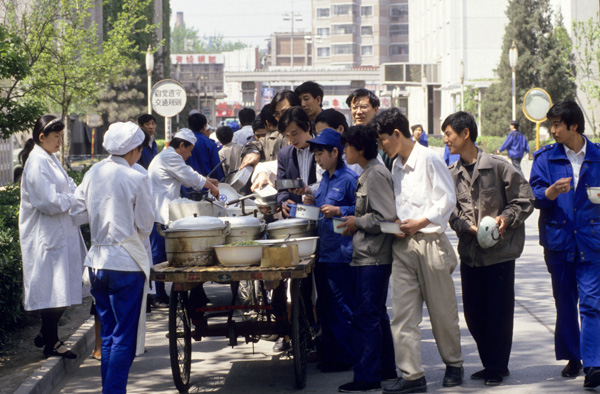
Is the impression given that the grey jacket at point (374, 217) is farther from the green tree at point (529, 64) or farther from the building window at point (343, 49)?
the building window at point (343, 49)

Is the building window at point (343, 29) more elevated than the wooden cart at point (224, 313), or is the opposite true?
the building window at point (343, 29)

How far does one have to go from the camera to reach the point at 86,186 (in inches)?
247

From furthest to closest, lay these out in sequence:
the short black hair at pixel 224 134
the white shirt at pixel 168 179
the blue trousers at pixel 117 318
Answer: the short black hair at pixel 224 134, the white shirt at pixel 168 179, the blue trousers at pixel 117 318

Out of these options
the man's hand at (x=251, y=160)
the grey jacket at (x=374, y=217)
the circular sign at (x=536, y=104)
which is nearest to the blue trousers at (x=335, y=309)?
the grey jacket at (x=374, y=217)

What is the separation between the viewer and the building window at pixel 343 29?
476ft

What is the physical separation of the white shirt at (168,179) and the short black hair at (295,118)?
Result: 1964 millimetres

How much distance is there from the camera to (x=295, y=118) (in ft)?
26.0

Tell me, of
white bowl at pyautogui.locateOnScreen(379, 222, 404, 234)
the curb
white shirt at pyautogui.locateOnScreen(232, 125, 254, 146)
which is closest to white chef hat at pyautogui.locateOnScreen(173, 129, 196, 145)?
the curb

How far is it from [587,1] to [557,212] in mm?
48118

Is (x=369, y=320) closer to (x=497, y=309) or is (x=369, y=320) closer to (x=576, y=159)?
(x=497, y=309)

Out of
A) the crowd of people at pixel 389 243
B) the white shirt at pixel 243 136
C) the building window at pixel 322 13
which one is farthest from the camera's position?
the building window at pixel 322 13

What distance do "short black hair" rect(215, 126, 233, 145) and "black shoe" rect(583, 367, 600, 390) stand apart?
778cm

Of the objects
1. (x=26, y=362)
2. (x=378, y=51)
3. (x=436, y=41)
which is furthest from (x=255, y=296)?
(x=378, y=51)

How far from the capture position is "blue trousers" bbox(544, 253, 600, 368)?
658 centimetres
